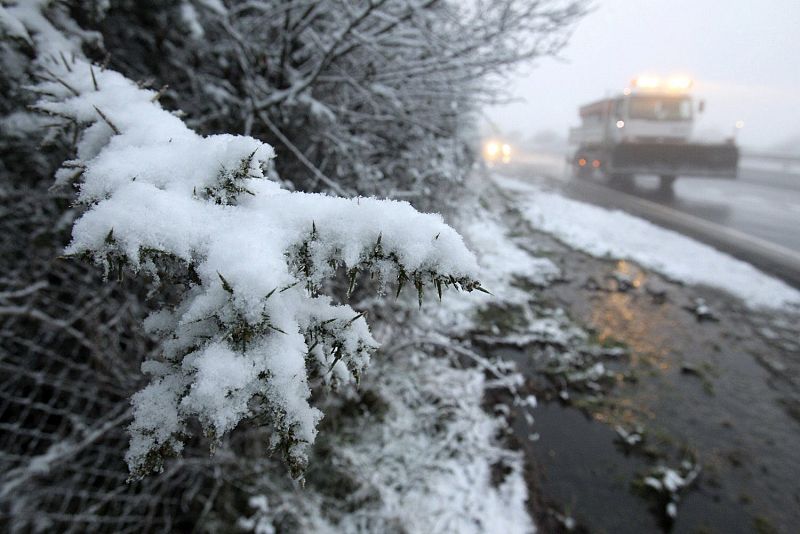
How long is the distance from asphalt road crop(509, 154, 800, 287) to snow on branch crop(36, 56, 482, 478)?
881cm

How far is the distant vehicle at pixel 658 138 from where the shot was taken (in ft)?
41.4

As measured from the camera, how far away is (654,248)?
320 inches

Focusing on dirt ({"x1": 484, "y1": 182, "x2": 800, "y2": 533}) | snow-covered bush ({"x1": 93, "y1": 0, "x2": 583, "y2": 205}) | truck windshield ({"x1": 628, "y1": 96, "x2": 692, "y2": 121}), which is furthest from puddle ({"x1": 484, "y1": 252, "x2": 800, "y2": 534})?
truck windshield ({"x1": 628, "y1": 96, "x2": 692, "y2": 121})

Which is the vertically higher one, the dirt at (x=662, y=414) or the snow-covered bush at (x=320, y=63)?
the snow-covered bush at (x=320, y=63)

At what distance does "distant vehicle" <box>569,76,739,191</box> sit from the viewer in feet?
41.4

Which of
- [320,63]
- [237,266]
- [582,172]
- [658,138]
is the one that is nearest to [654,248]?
[658,138]

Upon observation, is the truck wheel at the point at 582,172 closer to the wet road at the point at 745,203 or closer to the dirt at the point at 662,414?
the wet road at the point at 745,203

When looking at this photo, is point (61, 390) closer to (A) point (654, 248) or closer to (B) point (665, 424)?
(B) point (665, 424)

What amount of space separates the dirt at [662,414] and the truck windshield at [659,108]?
392 inches

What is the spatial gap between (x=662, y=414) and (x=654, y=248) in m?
5.28

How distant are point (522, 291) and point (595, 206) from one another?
7214mm

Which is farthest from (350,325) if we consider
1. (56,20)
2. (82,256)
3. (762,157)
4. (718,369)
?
(762,157)

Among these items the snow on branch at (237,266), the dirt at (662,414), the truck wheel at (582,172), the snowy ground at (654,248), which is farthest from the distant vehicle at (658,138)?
the snow on branch at (237,266)

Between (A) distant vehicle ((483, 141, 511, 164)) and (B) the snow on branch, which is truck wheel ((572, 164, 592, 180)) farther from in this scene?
(B) the snow on branch
